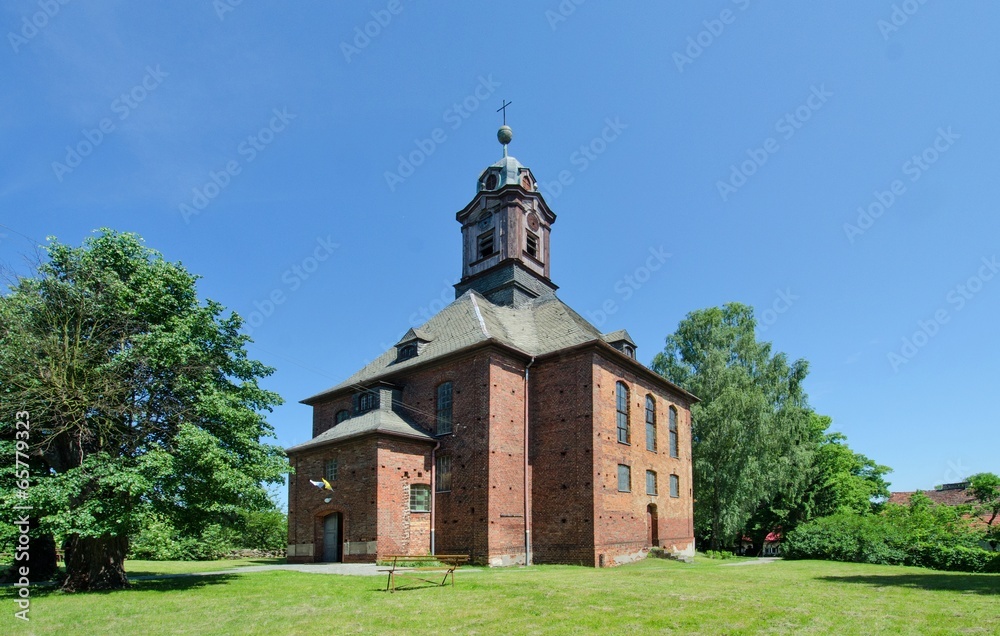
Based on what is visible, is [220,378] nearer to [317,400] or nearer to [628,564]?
[317,400]

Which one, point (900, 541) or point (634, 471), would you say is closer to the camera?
point (900, 541)

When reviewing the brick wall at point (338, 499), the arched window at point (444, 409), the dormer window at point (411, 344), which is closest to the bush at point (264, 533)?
the brick wall at point (338, 499)

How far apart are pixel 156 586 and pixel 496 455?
11.0 metres

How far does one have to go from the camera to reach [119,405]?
1446cm

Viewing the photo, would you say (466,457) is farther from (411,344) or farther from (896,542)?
(896,542)

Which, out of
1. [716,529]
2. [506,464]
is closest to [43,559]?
[506,464]

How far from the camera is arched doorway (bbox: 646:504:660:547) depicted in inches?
1020

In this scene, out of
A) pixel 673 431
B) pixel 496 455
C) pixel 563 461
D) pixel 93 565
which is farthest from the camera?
pixel 673 431

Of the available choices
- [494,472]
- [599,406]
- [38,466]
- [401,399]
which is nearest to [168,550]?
[38,466]

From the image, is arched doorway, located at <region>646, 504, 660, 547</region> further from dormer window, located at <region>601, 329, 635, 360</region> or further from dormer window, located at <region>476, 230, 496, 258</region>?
dormer window, located at <region>476, 230, 496, 258</region>

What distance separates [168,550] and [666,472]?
20.4 m

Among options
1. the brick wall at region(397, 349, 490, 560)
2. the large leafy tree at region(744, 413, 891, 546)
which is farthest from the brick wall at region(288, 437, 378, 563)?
the large leafy tree at region(744, 413, 891, 546)

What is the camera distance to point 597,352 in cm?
2328

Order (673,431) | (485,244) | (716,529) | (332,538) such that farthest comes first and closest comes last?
1. (716,529)
2. (485,244)
3. (673,431)
4. (332,538)
